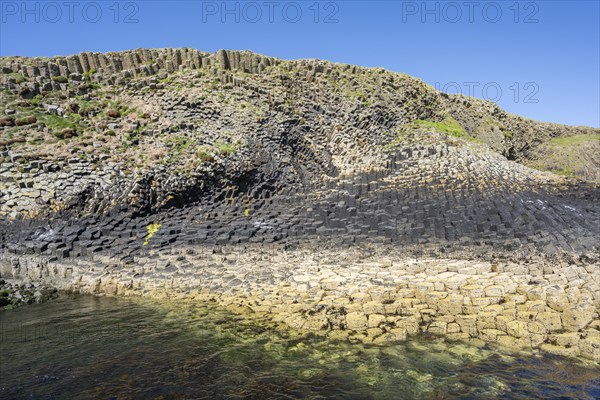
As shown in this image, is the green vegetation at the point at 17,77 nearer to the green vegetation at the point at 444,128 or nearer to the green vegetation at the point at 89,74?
the green vegetation at the point at 89,74

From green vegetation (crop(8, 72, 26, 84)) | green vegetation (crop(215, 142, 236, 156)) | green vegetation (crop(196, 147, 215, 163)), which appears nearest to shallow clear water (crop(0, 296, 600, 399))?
green vegetation (crop(196, 147, 215, 163))

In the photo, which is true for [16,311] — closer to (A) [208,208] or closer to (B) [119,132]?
(A) [208,208]

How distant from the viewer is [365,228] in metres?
19.8

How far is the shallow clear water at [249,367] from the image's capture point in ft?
30.0

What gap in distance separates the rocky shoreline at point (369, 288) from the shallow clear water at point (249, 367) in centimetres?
88

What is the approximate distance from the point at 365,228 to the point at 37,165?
56.6 ft

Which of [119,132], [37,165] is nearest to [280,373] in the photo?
[37,165]

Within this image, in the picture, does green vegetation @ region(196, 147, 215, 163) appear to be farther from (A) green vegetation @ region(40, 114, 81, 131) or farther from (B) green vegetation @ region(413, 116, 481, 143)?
(B) green vegetation @ region(413, 116, 481, 143)

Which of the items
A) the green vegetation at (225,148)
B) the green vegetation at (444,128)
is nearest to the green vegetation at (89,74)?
the green vegetation at (225,148)

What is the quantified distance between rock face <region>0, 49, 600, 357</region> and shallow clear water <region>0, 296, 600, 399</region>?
1.18 m

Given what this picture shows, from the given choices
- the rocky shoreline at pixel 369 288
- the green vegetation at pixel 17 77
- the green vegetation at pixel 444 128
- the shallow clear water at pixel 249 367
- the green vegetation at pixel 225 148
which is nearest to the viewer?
the shallow clear water at pixel 249 367

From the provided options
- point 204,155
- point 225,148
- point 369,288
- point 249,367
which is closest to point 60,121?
point 204,155

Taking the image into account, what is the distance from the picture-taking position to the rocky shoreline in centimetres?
1175

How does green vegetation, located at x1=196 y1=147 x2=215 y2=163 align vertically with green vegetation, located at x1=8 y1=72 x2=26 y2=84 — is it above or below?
below
